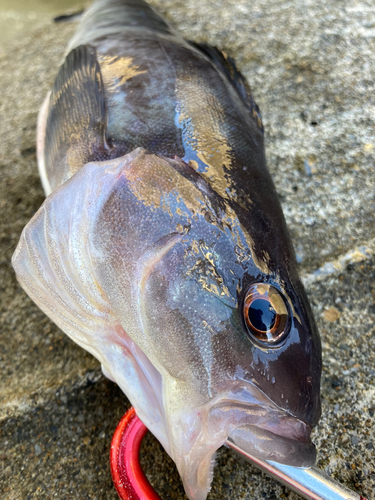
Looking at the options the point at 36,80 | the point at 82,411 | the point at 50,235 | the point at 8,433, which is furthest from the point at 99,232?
the point at 36,80

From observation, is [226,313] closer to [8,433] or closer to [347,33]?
[8,433]

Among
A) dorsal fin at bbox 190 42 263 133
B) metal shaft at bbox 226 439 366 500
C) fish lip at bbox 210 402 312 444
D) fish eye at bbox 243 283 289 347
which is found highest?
dorsal fin at bbox 190 42 263 133

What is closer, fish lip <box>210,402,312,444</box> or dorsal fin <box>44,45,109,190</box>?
fish lip <box>210,402,312,444</box>

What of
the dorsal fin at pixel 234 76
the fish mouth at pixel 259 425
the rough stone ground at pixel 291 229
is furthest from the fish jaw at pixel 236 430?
the dorsal fin at pixel 234 76

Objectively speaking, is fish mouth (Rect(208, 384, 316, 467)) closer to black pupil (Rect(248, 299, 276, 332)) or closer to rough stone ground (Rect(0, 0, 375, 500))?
black pupil (Rect(248, 299, 276, 332))

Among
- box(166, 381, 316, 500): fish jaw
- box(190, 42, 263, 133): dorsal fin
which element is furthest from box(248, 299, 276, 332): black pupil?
box(190, 42, 263, 133): dorsal fin

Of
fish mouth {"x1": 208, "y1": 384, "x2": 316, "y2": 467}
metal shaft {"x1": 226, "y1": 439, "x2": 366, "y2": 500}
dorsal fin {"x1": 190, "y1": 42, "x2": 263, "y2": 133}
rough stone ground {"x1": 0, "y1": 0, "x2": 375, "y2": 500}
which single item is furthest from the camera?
dorsal fin {"x1": 190, "y1": 42, "x2": 263, "y2": 133}

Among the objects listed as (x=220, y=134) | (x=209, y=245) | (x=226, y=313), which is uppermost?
(x=220, y=134)

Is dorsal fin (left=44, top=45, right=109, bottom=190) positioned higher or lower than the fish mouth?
higher
